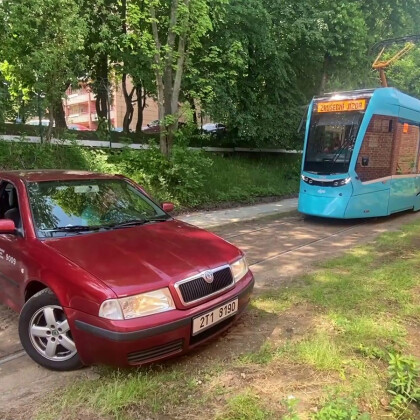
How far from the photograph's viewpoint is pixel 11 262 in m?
4.02

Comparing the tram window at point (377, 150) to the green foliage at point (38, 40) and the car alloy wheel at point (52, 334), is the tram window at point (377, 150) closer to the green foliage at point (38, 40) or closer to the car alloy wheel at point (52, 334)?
the green foliage at point (38, 40)

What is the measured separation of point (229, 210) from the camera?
39.9 ft

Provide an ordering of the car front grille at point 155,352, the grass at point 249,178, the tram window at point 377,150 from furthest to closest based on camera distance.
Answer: the grass at point 249,178 < the tram window at point 377,150 < the car front grille at point 155,352

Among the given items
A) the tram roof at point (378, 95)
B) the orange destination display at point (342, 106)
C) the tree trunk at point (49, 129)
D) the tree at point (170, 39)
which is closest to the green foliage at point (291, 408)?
the orange destination display at point (342, 106)

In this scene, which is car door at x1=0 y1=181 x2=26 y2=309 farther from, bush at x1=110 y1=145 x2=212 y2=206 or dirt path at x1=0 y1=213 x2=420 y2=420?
bush at x1=110 y1=145 x2=212 y2=206

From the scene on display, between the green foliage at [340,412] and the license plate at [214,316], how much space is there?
1.05 m

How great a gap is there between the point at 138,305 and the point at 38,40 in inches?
338

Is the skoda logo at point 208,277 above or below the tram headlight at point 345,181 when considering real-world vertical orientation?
above

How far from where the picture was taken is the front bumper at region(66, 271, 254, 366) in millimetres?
3109

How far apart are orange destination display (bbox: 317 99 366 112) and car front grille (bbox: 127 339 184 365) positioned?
7.78m

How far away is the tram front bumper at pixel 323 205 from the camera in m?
9.80

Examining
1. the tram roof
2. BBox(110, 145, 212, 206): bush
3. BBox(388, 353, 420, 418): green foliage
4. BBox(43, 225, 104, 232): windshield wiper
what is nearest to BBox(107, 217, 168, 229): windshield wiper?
BBox(43, 225, 104, 232): windshield wiper

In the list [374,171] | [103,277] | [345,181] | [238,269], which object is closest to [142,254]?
[103,277]

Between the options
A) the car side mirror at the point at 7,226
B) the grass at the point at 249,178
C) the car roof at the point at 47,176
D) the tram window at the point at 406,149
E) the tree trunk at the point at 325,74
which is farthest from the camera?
the tree trunk at the point at 325,74
